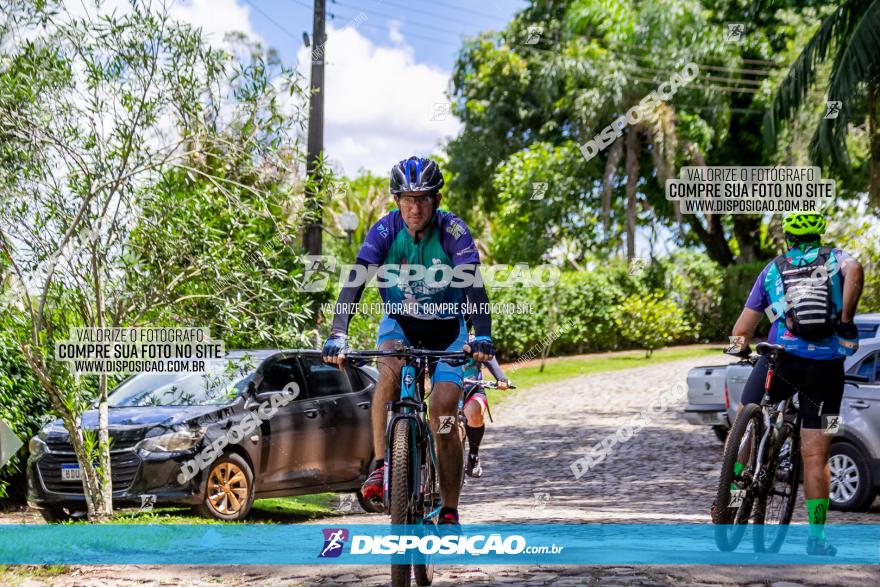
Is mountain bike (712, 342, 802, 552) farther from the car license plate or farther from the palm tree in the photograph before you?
the palm tree

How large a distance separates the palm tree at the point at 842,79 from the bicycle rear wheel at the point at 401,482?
1425cm

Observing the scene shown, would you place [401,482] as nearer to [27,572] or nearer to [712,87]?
[27,572]

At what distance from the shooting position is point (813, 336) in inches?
272

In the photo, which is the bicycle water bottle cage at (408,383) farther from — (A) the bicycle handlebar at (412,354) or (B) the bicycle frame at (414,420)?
(A) the bicycle handlebar at (412,354)

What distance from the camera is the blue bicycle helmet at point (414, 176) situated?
6.08 metres

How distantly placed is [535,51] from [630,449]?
2800 centimetres

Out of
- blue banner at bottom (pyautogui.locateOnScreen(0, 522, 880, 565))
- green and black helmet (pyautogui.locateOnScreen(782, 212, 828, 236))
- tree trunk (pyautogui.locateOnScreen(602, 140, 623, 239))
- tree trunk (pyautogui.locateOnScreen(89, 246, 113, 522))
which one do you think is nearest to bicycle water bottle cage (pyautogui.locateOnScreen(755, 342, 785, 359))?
green and black helmet (pyautogui.locateOnScreen(782, 212, 828, 236))

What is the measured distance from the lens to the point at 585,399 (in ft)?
80.7

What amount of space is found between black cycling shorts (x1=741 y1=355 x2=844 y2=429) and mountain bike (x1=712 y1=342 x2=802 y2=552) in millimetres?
44

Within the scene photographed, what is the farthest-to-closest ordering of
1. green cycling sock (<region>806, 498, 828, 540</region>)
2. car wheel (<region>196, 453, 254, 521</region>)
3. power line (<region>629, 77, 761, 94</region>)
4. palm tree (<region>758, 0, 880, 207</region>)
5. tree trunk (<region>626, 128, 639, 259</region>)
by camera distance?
1. tree trunk (<region>626, 128, 639, 259</region>)
2. power line (<region>629, 77, 761, 94</region>)
3. palm tree (<region>758, 0, 880, 207</region>)
4. car wheel (<region>196, 453, 254, 521</region>)
5. green cycling sock (<region>806, 498, 828, 540</region>)

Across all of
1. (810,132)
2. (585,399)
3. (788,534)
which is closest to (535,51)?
(810,132)

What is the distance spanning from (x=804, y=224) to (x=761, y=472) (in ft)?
5.25

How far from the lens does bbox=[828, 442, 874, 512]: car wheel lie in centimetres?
1010

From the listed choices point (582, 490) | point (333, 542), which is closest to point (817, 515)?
point (333, 542)
